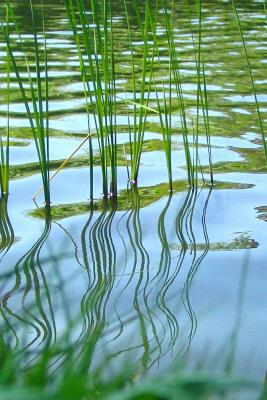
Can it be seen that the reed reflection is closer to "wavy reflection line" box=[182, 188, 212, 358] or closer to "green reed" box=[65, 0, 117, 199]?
"wavy reflection line" box=[182, 188, 212, 358]

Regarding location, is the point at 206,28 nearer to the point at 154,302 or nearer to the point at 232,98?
the point at 232,98

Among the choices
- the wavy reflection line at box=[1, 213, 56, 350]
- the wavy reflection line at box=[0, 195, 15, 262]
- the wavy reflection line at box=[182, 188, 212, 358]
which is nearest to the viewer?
the wavy reflection line at box=[1, 213, 56, 350]

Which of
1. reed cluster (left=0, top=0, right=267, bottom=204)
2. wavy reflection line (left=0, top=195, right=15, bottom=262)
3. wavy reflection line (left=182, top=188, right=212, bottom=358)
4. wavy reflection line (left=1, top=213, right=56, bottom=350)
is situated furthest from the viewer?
reed cluster (left=0, top=0, right=267, bottom=204)

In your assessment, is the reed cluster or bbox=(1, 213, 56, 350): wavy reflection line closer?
bbox=(1, 213, 56, 350): wavy reflection line

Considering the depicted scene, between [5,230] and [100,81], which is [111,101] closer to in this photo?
[100,81]

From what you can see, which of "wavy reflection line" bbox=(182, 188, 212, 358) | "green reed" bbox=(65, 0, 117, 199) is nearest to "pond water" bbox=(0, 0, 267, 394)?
"wavy reflection line" bbox=(182, 188, 212, 358)

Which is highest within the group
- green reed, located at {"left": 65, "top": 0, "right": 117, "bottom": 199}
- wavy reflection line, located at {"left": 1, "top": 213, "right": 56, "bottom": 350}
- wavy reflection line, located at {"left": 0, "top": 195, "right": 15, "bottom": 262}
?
green reed, located at {"left": 65, "top": 0, "right": 117, "bottom": 199}

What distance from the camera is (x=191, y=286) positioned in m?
2.90

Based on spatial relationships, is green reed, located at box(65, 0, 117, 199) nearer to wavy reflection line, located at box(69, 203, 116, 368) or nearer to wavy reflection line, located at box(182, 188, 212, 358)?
wavy reflection line, located at box(69, 203, 116, 368)

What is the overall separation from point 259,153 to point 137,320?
2152 mm

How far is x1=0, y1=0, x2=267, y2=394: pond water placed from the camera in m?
2.38

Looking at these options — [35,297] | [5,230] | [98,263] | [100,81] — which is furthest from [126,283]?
[100,81]

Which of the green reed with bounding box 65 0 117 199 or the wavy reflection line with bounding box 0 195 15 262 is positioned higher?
the green reed with bounding box 65 0 117 199

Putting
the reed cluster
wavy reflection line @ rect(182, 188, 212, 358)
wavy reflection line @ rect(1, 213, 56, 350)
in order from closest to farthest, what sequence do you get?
wavy reflection line @ rect(1, 213, 56, 350) < wavy reflection line @ rect(182, 188, 212, 358) < the reed cluster
